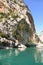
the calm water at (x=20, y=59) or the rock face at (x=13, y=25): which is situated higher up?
the rock face at (x=13, y=25)

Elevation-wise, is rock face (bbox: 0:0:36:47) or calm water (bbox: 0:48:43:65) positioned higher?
rock face (bbox: 0:0:36:47)

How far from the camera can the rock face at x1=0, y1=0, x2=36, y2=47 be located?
80.3 m

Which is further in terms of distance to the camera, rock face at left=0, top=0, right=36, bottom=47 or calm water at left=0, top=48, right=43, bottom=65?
rock face at left=0, top=0, right=36, bottom=47

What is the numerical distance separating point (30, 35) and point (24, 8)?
1856 cm

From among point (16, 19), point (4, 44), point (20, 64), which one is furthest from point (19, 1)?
point (20, 64)

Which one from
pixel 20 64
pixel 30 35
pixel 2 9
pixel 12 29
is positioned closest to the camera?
pixel 20 64

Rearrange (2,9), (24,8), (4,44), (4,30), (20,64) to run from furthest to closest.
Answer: (24,8) < (2,9) < (4,30) < (4,44) < (20,64)

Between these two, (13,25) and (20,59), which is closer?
(20,59)

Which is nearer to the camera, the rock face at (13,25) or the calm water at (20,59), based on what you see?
the calm water at (20,59)

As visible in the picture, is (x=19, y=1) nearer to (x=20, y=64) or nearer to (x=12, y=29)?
(x=12, y=29)

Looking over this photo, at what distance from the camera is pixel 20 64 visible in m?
29.3

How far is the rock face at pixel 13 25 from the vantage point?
8032cm

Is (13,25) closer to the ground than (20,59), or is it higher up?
higher up

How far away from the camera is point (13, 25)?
86.6 metres
